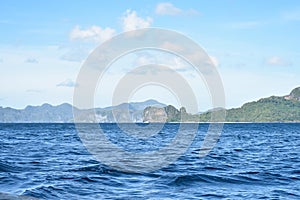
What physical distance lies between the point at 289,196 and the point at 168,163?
1520 cm

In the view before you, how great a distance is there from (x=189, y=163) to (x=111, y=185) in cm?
1304

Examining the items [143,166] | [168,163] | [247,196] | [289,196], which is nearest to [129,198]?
[247,196]

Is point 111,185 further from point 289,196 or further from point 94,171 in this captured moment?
point 289,196

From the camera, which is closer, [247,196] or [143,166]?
[247,196]

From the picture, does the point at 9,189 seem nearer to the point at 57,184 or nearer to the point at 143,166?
the point at 57,184

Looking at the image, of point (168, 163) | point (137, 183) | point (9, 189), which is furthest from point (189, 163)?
point (9, 189)

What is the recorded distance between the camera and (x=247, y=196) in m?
22.8

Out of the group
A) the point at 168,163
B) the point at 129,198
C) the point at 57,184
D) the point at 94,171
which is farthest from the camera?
the point at 168,163

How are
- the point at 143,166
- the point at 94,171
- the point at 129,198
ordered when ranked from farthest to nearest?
the point at 143,166 < the point at 94,171 < the point at 129,198

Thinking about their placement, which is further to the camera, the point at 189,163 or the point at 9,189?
the point at 189,163

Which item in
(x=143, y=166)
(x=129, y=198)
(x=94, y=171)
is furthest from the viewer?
(x=143, y=166)

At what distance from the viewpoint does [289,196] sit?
22750 mm

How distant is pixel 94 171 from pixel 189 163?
937cm

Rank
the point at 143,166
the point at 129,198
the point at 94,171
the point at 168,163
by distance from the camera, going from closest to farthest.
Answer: the point at 129,198 → the point at 94,171 → the point at 143,166 → the point at 168,163
